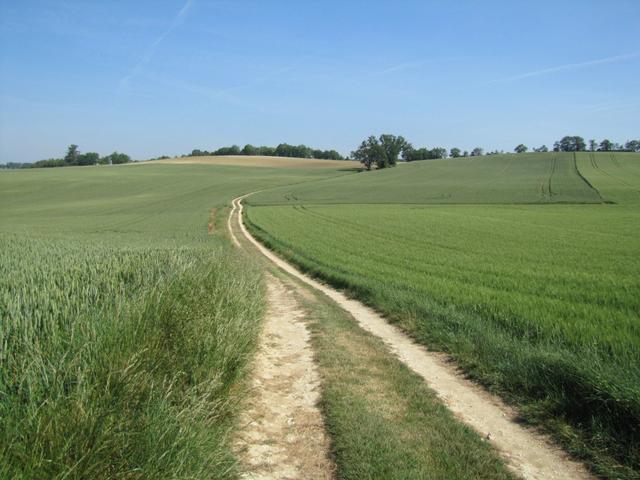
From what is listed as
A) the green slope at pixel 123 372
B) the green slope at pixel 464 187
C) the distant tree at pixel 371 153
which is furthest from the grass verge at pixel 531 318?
the distant tree at pixel 371 153

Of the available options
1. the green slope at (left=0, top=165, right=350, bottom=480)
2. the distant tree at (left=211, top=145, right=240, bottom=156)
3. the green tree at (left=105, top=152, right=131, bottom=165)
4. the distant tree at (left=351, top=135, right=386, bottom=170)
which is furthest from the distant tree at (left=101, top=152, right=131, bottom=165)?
the green slope at (left=0, top=165, right=350, bottom=480)

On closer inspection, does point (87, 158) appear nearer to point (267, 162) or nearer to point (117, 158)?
point (117, 158)

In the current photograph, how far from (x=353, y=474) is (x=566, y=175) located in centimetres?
8361

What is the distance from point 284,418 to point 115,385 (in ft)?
A: 8.65

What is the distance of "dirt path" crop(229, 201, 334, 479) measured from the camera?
15.8ft

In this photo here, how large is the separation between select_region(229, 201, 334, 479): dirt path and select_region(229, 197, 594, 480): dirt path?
1.82m

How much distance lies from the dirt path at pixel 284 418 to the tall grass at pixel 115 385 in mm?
437

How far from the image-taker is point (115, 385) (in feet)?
13.2

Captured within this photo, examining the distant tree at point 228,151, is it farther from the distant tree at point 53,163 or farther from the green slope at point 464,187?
the green slope at point 464,187

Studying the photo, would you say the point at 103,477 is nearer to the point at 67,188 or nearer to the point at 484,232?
the point at 484,232

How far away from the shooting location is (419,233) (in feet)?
85.5

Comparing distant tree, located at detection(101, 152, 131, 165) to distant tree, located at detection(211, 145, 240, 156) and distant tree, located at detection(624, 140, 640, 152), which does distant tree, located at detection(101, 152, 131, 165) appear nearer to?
distant tree, located at detection(211, 145, 240, 156)

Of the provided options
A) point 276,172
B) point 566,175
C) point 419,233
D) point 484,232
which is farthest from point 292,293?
point 276,172

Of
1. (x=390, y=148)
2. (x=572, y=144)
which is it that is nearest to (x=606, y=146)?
(x=572, y=144)
